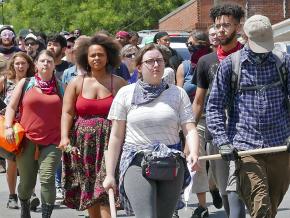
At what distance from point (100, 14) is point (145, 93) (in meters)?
38.1

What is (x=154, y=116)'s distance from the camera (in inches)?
253

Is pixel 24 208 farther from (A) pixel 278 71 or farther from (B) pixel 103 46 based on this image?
(A) pixel 278 71

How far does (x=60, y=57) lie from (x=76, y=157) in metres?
3.96

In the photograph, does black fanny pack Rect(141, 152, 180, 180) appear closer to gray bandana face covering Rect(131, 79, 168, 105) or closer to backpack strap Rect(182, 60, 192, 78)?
gray bandana face covering Rect(131, 79, 168, 105)

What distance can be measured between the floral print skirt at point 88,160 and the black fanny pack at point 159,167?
1396mm

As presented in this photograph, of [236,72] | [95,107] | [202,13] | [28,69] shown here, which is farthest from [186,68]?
[202,13]

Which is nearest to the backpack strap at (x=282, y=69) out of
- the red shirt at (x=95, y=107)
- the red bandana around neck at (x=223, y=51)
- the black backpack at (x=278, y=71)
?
the black backpack at (x=278, y=71)

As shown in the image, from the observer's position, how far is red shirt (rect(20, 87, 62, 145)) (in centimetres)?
888

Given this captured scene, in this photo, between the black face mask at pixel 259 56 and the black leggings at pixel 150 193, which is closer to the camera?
the black leggings at pixel 150 193

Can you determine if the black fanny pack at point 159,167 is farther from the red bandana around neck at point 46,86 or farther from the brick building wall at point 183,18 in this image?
the brick building wall at point 183,18

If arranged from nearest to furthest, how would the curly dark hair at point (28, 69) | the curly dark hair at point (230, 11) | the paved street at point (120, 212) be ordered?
the curly dark hair at point (230, 11), the paved street at point (120, 212), the curly dark hair at point (28, 69)

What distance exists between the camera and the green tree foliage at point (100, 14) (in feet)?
→ 145

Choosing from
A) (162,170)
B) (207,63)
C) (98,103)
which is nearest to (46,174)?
(98,103)

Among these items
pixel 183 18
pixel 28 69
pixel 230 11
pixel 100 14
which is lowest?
pixel 28 69
